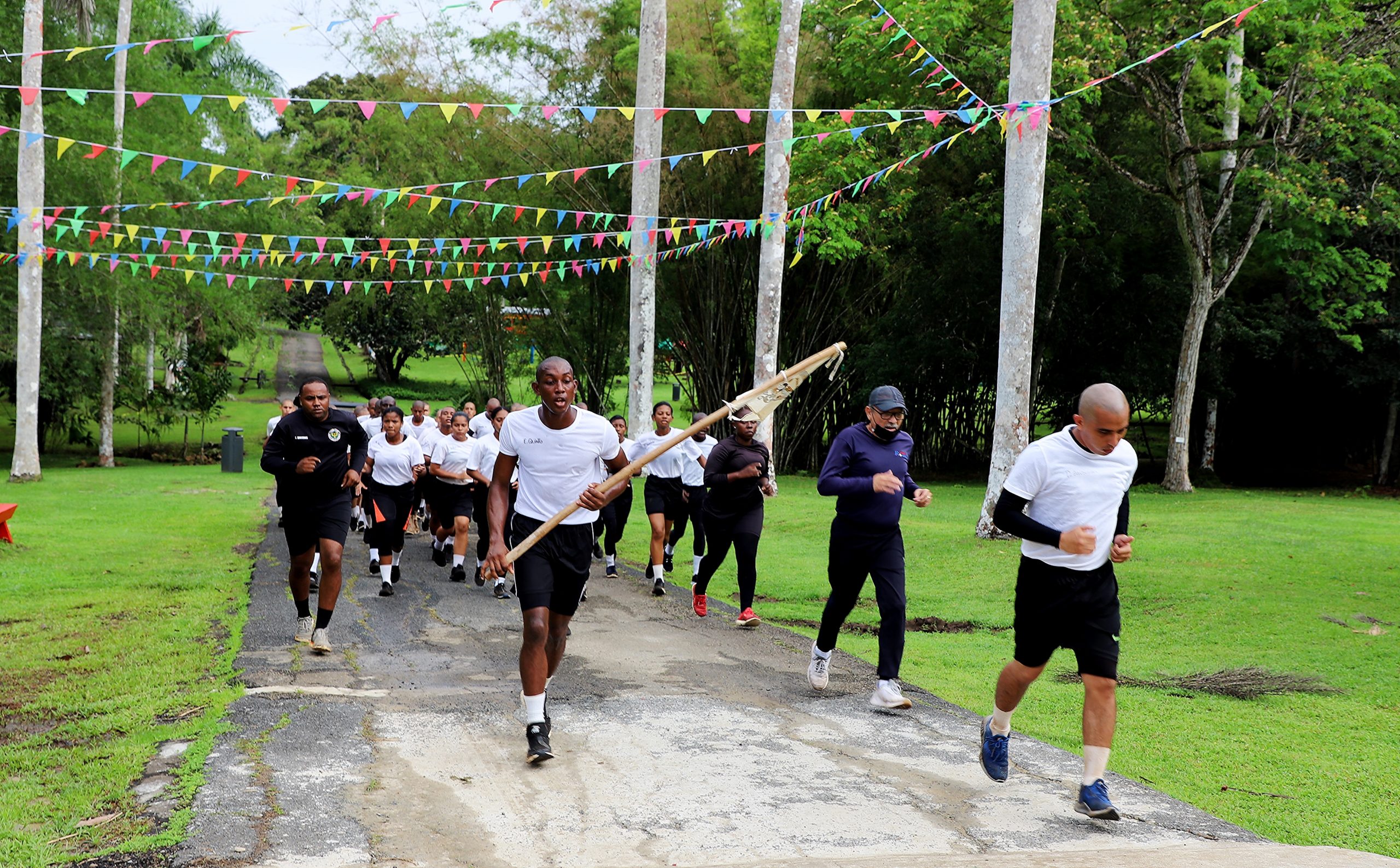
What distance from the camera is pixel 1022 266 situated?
14219 mm

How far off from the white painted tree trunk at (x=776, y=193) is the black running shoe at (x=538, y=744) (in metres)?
12.1

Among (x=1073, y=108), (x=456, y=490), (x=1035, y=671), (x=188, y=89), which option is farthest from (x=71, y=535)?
(x=188, y=89)

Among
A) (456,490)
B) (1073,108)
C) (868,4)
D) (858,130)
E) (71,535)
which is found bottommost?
(71,535)

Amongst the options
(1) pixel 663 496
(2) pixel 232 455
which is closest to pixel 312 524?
(1) pixel 663 496

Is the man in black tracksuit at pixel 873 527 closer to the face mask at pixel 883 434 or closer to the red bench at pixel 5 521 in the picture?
the face mask at pixel 883 434

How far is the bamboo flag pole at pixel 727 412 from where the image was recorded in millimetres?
5797

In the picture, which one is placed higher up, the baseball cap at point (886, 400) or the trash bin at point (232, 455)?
the baseball cap at point (886, 400)

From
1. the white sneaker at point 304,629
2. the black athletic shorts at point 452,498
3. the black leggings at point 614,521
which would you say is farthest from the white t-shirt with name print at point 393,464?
the white sneaker at point 304,629

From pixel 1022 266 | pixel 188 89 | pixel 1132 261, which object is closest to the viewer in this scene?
pixel 1022 266

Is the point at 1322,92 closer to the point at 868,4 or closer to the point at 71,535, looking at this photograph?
the point at 868,4

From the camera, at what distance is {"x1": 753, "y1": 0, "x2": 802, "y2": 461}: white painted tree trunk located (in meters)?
18.5

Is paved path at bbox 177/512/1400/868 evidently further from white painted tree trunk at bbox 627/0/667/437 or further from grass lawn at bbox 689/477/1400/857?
white painted tree trunk at bbox 627/0/667/437

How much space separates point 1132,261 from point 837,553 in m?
19.6

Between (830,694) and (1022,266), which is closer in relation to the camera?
(830,694)
